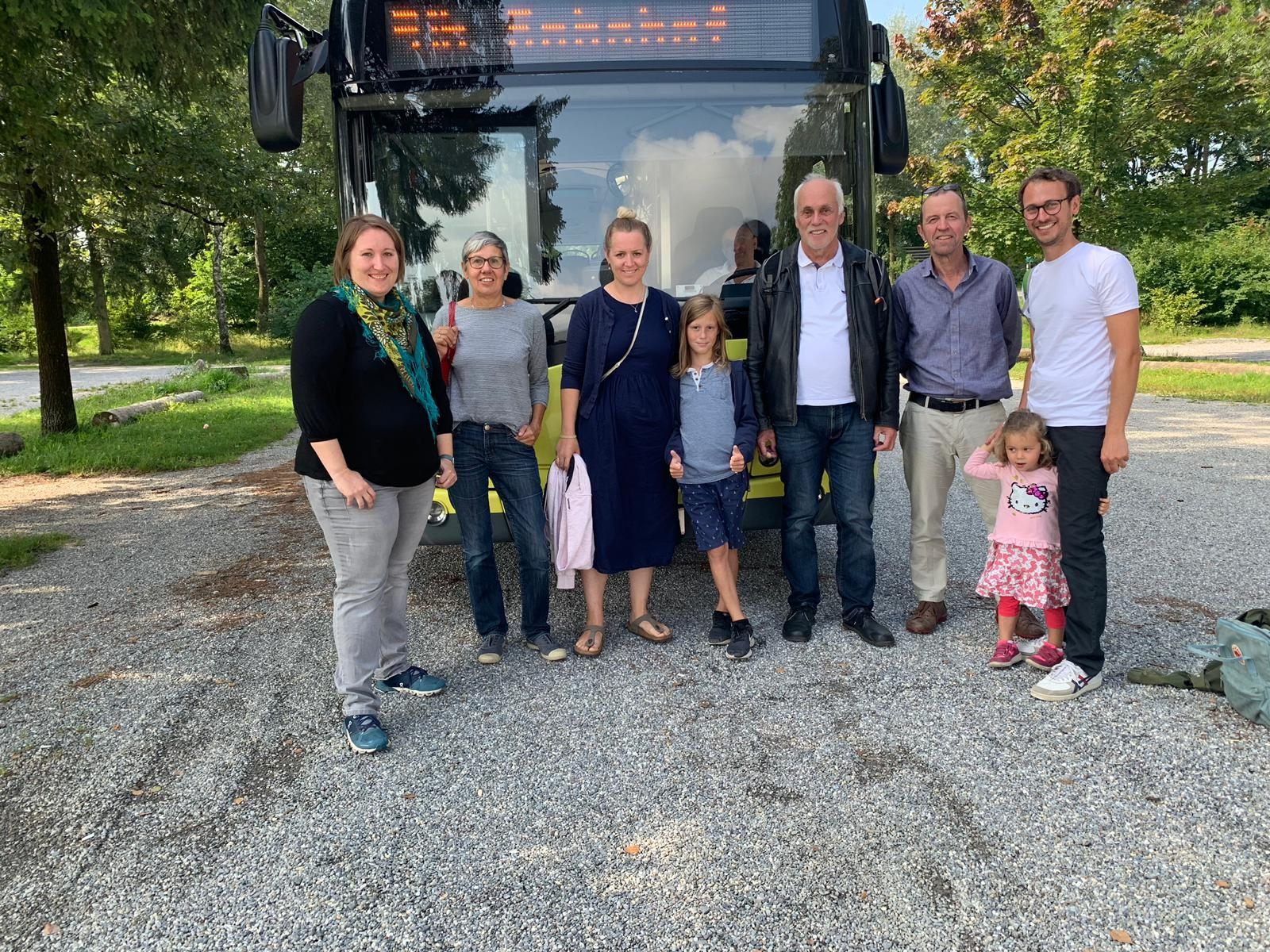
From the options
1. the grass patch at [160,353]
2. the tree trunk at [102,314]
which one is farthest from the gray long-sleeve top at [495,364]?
the grass patch at [160,353]

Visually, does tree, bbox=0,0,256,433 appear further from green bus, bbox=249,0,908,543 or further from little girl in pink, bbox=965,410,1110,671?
little girl in pink, bbox=965,410,1110,671

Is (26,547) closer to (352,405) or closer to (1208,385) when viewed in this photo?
(352,405)

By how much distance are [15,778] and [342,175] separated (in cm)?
287

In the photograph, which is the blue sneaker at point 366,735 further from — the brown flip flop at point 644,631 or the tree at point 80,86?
the tree at point 80,86

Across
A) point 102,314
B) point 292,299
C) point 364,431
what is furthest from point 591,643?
point 102,314

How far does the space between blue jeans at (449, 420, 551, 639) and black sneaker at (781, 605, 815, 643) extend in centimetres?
117

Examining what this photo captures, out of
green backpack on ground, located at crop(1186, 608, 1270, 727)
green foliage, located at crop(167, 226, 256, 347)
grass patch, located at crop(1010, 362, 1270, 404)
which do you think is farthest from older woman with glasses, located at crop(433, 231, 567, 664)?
green foliage, located at crop(167, 226, 256, 347)

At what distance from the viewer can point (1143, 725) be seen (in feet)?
10.7

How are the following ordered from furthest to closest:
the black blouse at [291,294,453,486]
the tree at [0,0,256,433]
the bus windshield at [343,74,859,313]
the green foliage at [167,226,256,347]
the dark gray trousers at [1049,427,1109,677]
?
the green foliage at [167,226,256,347]
the tree at [0,0,256,433]
the bus windshield at [343,74,859,313]
the dark gray trousers at [1049,427,1109,677]
the black blouse at [291,294,453,486]

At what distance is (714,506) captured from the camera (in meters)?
4.04

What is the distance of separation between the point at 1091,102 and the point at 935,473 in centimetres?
1518

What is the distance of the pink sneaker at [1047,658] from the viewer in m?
3.73

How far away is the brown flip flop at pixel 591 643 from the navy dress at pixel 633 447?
295 mm

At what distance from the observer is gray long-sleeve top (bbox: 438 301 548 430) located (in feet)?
12.3
